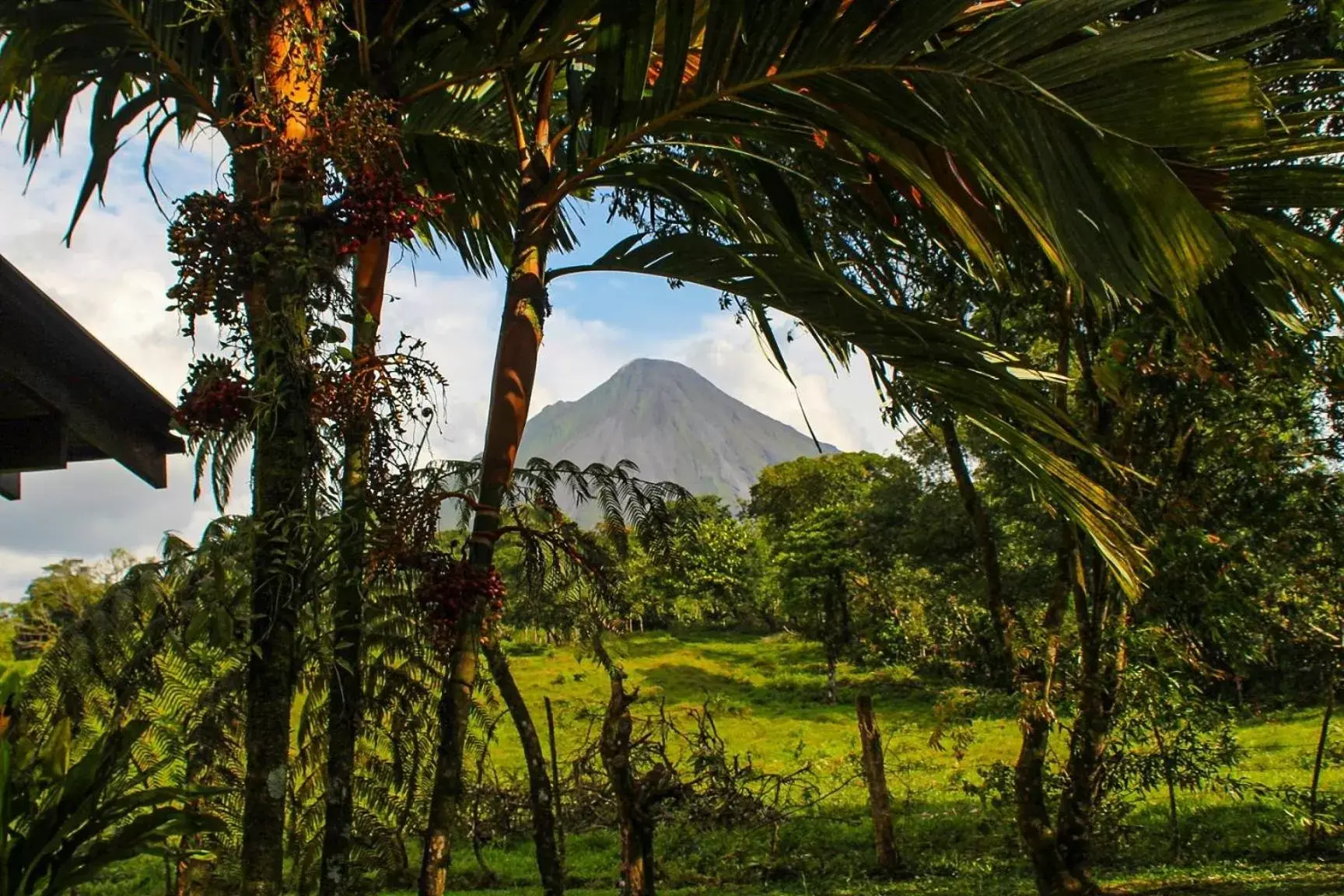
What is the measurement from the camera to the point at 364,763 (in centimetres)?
557

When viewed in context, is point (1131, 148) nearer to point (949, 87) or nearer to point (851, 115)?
point (949, 87)

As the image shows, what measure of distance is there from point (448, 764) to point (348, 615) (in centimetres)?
57

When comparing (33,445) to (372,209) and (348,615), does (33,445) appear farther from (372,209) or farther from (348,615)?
(372,209)

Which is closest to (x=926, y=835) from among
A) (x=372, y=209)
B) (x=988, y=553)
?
(x=988, y=553)

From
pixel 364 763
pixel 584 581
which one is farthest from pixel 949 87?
pixel 364 763

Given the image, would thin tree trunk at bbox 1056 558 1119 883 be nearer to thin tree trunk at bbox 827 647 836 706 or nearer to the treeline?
the treeline

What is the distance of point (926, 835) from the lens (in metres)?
10.4

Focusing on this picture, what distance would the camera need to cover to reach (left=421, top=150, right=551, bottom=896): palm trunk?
9.51ft

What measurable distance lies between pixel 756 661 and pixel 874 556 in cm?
670

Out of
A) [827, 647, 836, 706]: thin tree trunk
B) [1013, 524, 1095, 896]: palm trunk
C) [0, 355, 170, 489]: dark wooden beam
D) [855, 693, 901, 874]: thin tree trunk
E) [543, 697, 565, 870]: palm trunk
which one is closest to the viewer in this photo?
[0, 355, 170, 489]: dark wooden beam

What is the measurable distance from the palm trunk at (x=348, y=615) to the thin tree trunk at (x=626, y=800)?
1.51 metres

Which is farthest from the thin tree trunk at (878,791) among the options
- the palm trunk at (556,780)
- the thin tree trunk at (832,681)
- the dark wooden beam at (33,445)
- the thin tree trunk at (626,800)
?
the thin tree trunk at (832,681)

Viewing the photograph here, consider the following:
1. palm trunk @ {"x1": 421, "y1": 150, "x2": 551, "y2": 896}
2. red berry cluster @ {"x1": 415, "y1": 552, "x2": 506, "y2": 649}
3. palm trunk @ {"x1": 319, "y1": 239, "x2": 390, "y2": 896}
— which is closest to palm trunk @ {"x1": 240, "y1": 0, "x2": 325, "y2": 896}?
palm trunk @ {"x1": 319, "y1": 239, "x2": 390, "y2": 896}

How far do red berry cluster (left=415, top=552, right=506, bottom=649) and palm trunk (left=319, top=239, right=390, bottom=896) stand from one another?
183mm
